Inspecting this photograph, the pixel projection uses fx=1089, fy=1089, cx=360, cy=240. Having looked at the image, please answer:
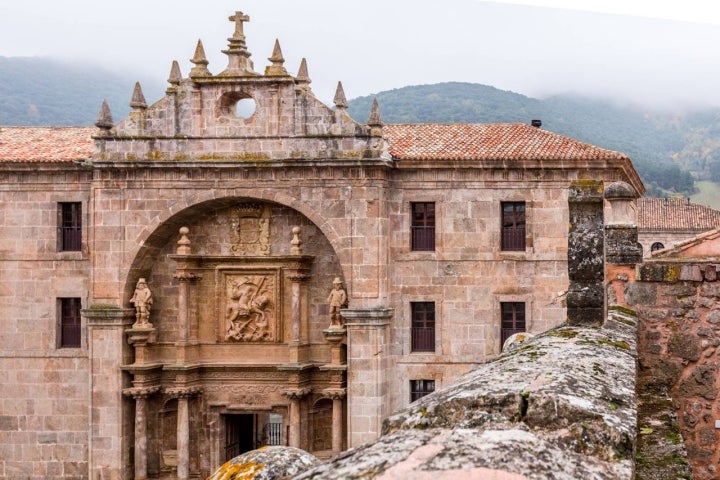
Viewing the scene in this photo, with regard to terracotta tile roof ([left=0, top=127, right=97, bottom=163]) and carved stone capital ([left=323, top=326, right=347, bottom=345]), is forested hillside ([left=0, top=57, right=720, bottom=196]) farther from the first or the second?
carved stone capital ([left=323, top=326, right=347, bottom=345])

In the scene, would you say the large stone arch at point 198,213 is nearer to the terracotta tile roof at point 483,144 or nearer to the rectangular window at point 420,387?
the terracotta tile roof at point 483,144

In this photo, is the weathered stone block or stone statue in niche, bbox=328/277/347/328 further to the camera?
stone statue in niche, bbox=328/277/347/328

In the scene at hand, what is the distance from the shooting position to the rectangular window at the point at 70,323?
27828 millimetres

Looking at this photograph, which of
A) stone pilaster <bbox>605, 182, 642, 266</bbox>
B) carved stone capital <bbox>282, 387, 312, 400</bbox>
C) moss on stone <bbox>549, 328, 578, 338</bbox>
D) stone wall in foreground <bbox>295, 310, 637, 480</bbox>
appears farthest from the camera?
carved stone capital <bbox>282, 387, 312, 400</bbox>

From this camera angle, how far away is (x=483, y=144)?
2742 cm

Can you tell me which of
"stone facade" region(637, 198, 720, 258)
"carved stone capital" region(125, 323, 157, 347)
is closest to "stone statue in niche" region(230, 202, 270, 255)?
"carved stone capital" region(125, 323, 157, 347)

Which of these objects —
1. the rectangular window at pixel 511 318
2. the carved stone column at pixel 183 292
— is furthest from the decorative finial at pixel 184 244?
the rectangular window at pixel 511 318

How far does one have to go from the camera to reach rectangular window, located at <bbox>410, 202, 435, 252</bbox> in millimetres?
26922

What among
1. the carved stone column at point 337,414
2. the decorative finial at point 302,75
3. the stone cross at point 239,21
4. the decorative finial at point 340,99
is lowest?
the carved stone column at point 337,414

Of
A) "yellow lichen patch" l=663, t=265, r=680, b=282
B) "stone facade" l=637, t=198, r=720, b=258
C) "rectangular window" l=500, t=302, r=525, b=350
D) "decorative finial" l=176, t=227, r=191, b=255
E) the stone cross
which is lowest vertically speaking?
"rectangular window" l=500, t=302, r=525, b=350

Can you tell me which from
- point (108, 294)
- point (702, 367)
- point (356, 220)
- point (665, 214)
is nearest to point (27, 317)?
point (108, 294)

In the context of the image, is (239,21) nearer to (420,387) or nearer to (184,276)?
(184,276)

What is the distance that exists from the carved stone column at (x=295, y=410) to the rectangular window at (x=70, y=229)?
6627 millimetres

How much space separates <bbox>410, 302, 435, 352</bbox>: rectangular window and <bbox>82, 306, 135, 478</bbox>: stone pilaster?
7.13 meters
